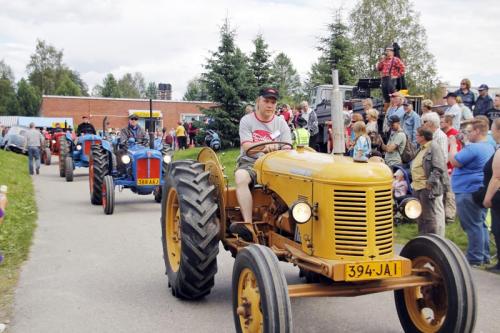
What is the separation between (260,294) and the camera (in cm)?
374

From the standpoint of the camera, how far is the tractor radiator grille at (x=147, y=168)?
37.2 feet

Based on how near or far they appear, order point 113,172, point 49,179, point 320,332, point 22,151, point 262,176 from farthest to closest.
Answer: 1. point 22,151
2. point 49,179
3. point 113,172
4. point 262,176
5. point 320,332

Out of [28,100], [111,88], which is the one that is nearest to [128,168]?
[28,100]

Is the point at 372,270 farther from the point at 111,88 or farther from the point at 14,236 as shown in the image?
the point at 111,88

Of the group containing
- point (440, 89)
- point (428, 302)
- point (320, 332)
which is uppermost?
point (440, 89)

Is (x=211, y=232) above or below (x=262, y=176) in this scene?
below

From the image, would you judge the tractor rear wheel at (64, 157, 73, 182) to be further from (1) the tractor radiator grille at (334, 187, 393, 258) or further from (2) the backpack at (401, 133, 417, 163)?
(1) the tractor radiator grille at (334, 187, 393, 258)

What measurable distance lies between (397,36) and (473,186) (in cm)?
3748

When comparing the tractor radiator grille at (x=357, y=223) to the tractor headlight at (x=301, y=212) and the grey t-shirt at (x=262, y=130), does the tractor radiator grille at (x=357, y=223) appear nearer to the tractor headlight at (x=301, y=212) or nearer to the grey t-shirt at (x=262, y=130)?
the tractor headlight at (x=301, y=212)

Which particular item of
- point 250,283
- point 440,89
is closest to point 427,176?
point 250,283

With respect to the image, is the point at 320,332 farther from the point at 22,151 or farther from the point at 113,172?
the point at 22,151

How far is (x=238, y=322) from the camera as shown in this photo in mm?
4141

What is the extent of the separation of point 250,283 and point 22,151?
28643mm

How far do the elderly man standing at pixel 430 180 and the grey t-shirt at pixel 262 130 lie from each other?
7.36 feet
